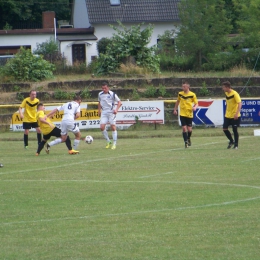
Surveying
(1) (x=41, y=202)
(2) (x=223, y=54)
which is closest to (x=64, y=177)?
(1) (x=41, y=202)

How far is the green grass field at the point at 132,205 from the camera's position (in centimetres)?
830

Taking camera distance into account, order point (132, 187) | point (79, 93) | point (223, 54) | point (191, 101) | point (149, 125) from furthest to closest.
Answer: point (223, 54)
point (79, 93)
point (149, 125)
point (191, 101)
point (132, 187)

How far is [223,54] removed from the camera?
45.3m

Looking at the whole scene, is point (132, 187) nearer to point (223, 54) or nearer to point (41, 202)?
point (41, 202)

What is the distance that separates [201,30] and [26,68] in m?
12.6

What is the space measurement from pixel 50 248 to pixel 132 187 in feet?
17.3

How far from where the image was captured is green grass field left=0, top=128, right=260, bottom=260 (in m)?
8.30

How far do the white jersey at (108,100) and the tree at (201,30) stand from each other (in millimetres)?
24397

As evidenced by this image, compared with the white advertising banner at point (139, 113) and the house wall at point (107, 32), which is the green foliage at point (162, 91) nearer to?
the white advertising banner at point (139, 113)

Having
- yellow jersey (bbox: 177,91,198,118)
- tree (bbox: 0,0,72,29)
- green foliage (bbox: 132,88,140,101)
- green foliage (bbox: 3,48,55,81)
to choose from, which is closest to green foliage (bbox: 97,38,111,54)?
green foliage (bbox: 3,48,55,81)

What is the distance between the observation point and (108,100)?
2225 centimetres

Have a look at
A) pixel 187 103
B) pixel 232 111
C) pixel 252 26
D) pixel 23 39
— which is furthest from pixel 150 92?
pixel 23 39

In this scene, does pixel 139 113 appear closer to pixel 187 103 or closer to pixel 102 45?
pixel 187 103

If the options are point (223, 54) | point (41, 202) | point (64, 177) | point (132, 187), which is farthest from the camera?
point (223, 54)
